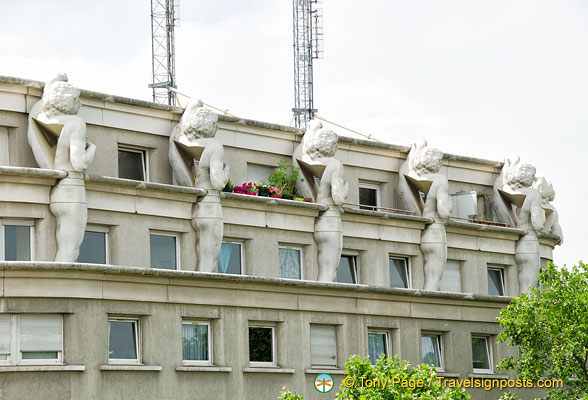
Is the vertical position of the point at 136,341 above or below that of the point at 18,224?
below

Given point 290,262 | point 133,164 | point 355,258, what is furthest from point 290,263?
point 133,164

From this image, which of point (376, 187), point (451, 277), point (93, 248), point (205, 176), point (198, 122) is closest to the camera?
point (93, 248)

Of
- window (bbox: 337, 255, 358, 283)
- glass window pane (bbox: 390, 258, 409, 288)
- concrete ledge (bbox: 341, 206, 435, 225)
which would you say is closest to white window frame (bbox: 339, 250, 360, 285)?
window (bbox: 337, 255, 358, 283)

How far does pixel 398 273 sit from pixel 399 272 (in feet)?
0.20

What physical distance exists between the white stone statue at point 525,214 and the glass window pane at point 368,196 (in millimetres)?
5742

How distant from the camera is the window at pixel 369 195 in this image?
48.8 meters

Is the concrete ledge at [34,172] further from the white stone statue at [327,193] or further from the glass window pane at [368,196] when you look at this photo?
the glass window pane at [368,196]

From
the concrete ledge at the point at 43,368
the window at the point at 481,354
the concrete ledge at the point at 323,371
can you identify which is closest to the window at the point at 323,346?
the concrete ledge at the point at 323,371

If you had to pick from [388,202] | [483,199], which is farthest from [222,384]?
[483,199]

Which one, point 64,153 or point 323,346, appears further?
point 323,346

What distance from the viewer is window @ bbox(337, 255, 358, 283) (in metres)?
46.9

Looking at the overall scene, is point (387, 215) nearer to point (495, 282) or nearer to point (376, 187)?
point (376, 187)

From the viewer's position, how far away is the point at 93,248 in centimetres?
4044

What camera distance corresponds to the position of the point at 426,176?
4862cm
